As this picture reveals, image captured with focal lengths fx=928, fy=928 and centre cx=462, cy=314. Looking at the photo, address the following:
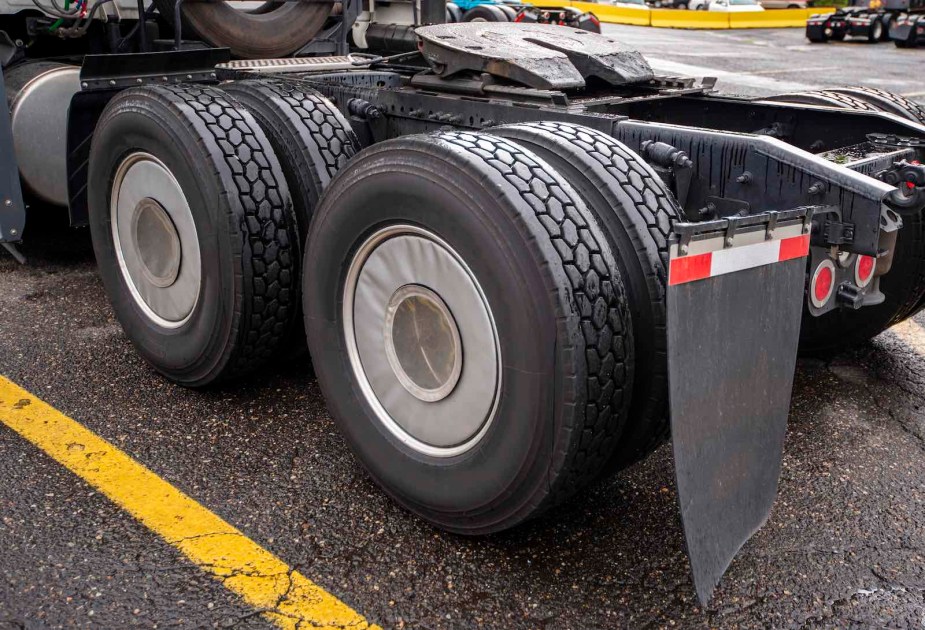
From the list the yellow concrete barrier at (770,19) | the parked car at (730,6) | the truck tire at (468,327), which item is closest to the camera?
the truck tire at (468,327)

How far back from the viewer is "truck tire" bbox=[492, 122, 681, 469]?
91.3 inches

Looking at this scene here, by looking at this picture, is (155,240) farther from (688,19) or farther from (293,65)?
(688,19)

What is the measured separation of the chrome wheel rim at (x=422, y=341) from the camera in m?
2.39

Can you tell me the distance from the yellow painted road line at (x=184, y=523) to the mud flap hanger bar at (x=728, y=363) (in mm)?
888

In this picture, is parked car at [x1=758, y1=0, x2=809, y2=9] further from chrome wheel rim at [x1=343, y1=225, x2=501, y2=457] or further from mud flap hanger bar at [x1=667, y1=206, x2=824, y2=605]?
chrome wheel rim at [x1=343, y1=225, x2=501, y2=457]

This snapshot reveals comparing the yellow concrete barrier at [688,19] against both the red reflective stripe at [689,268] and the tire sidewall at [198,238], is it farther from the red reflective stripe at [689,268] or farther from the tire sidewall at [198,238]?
the red reflective stripe at [689,268]

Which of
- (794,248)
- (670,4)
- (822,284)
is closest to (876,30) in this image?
(670,4)

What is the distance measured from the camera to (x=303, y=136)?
3332 mm

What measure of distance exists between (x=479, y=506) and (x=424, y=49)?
188 centimetres

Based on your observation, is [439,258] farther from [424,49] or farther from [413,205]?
[424,49]

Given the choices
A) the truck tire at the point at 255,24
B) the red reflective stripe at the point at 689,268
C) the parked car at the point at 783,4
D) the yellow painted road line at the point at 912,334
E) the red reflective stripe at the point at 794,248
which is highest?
the truck tire at the point at 255,24

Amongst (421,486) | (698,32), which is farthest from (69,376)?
(698,32)

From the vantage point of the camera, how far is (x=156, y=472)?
2.99 meters

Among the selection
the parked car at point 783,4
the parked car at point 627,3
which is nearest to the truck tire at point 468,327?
the parked car at point 627,3
